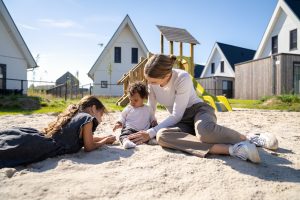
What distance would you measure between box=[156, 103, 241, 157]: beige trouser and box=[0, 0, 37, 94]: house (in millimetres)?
13799

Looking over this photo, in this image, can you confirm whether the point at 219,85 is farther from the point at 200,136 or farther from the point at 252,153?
the point at 252,153

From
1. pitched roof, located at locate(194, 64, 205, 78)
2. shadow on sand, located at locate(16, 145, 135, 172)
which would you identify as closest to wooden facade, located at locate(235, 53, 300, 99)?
shadow on sand, located at locate(16, 145, 135, 172)

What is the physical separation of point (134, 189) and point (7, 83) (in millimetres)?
15825

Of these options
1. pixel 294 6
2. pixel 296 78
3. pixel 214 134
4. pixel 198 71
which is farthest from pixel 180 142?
pixel 198 71

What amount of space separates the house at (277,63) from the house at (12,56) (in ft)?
45.6

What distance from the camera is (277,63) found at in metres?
17.4

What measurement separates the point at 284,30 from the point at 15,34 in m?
17.5

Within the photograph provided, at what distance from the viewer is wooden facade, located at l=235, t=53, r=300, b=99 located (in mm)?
17125

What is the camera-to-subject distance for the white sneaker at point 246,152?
111 inches

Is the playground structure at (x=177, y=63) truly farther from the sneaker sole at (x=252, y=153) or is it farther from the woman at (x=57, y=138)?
the sneaker sole at (x=252, y=153)

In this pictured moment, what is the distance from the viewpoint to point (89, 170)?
2682 mm

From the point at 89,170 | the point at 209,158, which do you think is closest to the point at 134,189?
the point at 89,170

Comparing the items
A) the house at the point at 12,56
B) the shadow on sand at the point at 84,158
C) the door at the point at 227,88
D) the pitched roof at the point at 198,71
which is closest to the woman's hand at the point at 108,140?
the shadow on sand at the point at 84,158

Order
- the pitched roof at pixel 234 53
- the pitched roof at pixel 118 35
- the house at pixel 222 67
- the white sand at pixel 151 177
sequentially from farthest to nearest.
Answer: the pitched roof at pixel 234 53, the house at pixel 222 67, the pitched roof at pixel 118 35, the white sand at pixel 151 177
